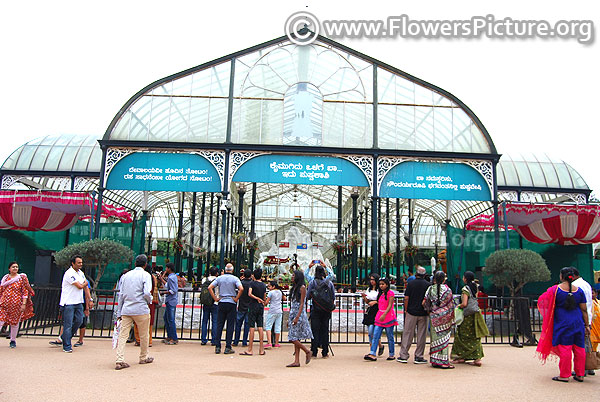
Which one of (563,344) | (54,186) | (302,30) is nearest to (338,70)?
(302,30)

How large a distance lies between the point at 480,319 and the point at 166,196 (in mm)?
28688

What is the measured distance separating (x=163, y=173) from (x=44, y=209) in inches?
217

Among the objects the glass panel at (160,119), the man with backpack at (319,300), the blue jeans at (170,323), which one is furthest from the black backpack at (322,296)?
the glass panel at (160,119)

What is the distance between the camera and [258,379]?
22.6ft

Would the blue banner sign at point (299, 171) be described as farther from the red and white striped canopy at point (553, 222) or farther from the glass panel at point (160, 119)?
the red and white striped canopy at point (553, 222)

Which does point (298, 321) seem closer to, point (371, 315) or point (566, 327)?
point (371, 315)

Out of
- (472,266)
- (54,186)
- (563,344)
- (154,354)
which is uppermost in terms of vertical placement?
(54,186)

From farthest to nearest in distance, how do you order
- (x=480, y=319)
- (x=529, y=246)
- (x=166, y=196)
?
(x=166, y=196) → (x=529, y=246) → (x=480, y=319)

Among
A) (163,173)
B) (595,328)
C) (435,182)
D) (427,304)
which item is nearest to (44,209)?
(163,173)

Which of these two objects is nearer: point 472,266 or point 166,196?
point 472,266

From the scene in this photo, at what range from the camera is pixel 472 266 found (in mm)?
20891

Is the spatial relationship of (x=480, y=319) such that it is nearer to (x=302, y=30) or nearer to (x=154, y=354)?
(x=154, y=354)

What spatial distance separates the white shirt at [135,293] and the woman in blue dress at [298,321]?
2454 millimetres

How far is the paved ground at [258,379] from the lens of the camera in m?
5.89
